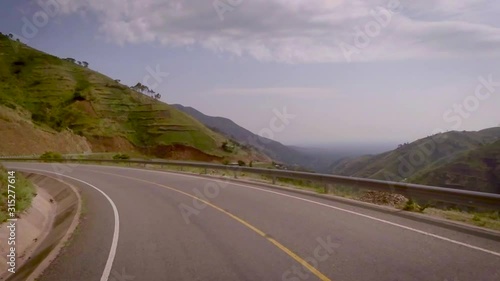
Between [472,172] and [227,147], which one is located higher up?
[227,147]

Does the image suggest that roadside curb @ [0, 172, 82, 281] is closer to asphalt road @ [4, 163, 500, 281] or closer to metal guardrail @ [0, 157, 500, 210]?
asphalt road @ [4, 163, 500, 281]

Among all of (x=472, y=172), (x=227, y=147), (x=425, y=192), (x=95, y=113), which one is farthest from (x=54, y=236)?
(x=95, y=113)

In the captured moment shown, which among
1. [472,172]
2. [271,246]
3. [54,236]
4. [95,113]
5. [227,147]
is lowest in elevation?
[54,236]

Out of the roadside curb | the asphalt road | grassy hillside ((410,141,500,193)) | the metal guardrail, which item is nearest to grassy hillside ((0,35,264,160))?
grassy hillside ((410,141,500,193))

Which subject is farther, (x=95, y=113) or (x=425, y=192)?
(x=95, y=113)

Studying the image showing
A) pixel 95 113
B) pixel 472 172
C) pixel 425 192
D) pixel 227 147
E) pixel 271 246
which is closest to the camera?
pixel 271 246

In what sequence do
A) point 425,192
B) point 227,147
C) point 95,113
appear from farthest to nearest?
point 227,147
point 95,113
point 425,192

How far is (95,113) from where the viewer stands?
101500 millimetres

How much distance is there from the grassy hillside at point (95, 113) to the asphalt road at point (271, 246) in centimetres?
6327

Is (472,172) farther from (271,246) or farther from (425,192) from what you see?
(271,246)

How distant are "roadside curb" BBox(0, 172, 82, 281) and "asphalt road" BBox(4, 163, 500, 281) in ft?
0.95

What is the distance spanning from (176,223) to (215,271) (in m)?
4.81

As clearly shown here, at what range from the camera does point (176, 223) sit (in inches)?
456

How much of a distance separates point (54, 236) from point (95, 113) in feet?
310
